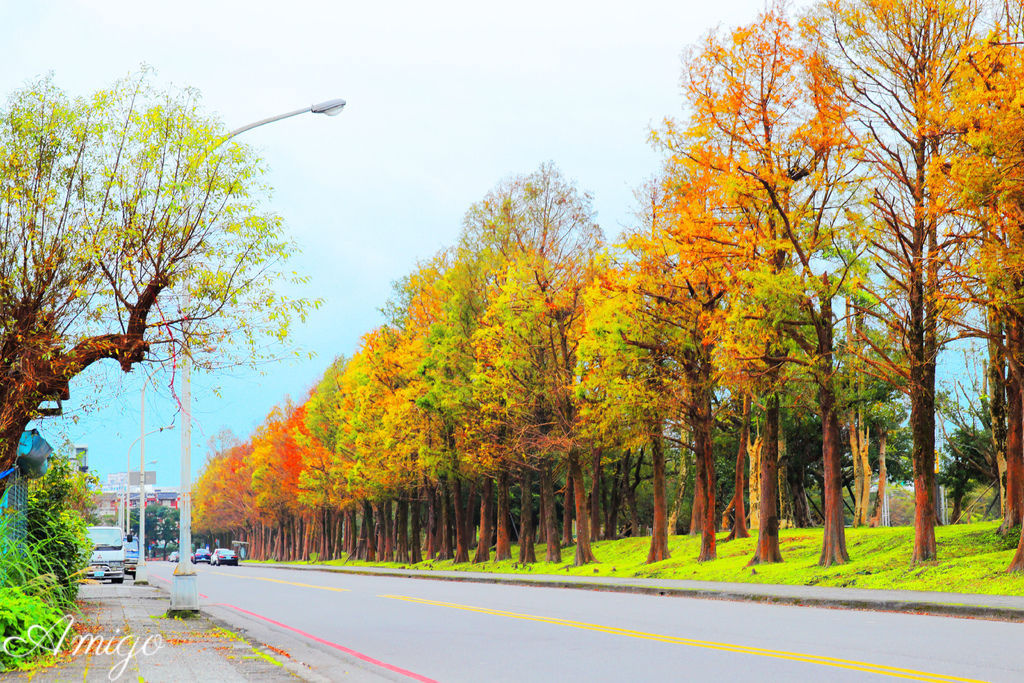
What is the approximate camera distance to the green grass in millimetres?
21734

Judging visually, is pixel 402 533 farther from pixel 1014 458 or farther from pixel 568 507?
pixel 1014 458

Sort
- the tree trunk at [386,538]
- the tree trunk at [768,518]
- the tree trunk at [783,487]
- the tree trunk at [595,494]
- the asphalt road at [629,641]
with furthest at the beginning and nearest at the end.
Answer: the tree trunk at [386,538] → the tree trunk at [783,487] → the tree trunk at [595,494] → the tree trunk at [768,518] → the asphalt road at [629,641]

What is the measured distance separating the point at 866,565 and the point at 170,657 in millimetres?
18469

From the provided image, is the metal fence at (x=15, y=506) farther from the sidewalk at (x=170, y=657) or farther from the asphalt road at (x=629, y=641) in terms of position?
the asphalt road at (x=629, y=641)

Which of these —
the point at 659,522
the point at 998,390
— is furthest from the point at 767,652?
the point at 659,522

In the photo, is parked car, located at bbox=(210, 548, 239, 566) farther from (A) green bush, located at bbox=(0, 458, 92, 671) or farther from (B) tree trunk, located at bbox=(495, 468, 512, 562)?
(A) green bush, located at bbox=(0, 458, 92, 671)

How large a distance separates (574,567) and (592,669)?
93.3 feet

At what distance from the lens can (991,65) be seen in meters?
21.5

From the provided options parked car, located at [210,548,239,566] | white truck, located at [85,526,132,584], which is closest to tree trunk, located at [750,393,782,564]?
white truck, located at [85,526,132,584]

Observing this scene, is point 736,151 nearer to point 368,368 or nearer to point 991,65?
point 991,65

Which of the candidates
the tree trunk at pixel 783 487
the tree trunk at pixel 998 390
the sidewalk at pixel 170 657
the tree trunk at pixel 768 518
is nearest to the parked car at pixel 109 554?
the sidewalk at pixel 170 657

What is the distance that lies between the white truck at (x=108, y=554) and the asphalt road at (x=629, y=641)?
19.2 metres

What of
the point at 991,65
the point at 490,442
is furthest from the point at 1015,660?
the point at 490,442

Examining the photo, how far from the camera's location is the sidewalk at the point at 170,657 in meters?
10.4
